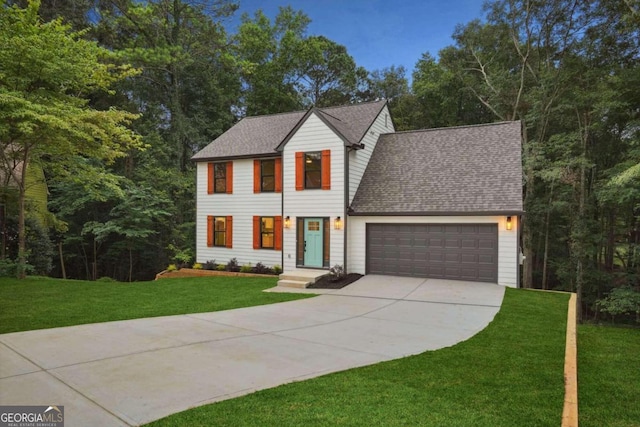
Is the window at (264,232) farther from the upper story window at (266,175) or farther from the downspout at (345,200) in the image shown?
the downspout at (345,200)

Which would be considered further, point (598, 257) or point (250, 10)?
point (250, 10)

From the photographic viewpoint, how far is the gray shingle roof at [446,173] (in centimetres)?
1262

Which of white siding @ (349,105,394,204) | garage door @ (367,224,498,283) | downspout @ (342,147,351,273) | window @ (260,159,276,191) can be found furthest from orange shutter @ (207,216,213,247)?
garage door @ (367,224,498,283)

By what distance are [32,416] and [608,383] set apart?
22.0ft

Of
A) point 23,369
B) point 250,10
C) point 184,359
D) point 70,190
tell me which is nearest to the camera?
point 23,369

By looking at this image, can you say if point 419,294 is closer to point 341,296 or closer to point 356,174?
point 341,296

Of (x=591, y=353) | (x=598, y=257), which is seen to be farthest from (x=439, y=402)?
(x=598, y=257)

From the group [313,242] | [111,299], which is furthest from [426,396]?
[313,242]

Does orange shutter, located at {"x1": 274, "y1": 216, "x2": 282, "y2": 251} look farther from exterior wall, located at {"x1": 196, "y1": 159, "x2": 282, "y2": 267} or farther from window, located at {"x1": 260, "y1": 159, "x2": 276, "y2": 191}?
window, located at {"x1": 260, "y1": 159, "x2": 276, "y2": 191}

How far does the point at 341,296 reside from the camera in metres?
10.8

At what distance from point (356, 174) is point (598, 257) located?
1441 centimetres

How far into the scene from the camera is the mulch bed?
12.2m

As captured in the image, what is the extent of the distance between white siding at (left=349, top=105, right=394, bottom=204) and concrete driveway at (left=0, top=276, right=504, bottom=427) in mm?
5786

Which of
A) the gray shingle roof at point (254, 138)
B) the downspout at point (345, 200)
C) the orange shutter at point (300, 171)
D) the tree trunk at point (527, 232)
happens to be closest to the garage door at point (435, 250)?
the downspout at point (345, 200)
